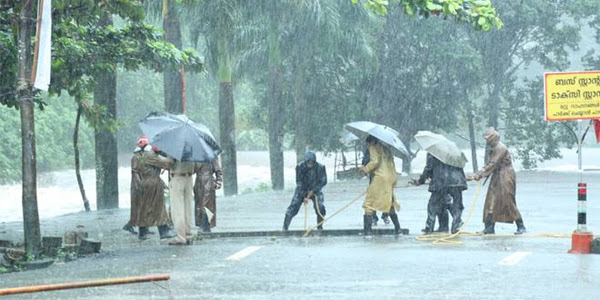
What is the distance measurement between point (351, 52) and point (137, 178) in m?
28.8

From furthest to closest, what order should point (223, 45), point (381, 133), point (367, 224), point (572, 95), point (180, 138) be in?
point (223, 45)
point (367, 224)
point (381, 133)
point (180, 138)
point (572, 95)

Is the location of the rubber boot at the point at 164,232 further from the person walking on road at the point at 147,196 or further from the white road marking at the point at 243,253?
the white road marking at the point at 243,253

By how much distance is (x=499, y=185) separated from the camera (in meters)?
20.2

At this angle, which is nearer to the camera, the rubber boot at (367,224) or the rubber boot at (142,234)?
the rubber boot at (367,224)

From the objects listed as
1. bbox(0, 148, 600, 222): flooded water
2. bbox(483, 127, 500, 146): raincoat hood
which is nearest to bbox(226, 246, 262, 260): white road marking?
bbox(483, 127, 500, 146): raincoat hood

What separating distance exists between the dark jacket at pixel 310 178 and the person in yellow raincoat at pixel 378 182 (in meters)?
0.88

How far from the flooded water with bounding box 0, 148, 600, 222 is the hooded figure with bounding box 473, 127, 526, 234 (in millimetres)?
28070

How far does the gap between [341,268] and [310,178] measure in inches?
225

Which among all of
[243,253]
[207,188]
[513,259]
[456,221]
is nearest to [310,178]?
[207,188]

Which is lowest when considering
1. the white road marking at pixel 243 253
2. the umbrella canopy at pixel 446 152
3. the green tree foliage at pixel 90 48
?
the white road marking at pixel 243 253

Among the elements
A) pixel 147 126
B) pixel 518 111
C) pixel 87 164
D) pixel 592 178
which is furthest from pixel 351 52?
pixel 87 164

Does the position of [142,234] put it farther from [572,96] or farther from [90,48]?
[572,96]

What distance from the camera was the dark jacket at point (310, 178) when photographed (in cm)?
2066

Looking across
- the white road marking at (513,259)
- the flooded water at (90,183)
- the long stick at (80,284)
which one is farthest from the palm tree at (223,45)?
Result: the long stick at (80,284)
